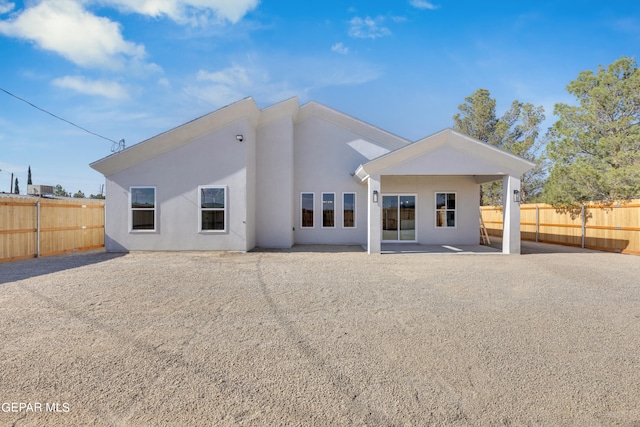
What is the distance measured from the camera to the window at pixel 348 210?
47.6ft

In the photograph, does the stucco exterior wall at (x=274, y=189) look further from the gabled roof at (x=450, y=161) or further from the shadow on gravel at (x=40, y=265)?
the shadow on gravel at (x=40, y=265)

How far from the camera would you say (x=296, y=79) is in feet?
56.1

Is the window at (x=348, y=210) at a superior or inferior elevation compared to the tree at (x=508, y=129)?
inferior

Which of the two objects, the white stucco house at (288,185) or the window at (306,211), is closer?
the white stucco house at (288,185)

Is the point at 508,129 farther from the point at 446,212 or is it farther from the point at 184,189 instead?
the point at 184,189

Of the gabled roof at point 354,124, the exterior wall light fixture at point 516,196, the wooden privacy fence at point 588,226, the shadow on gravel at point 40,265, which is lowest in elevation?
the shadow on gravel at point 40,265

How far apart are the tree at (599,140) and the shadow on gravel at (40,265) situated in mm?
19019

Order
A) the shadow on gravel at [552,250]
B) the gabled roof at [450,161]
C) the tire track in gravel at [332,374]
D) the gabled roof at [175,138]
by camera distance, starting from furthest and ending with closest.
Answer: the shadow on gravel at [552,250] → the gabled roof at [175,138] → the gabled roof at [450,161] → the tire track in gravel at [332,374]

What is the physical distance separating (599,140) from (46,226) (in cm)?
2289

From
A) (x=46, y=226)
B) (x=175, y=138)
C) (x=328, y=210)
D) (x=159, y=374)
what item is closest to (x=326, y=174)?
(x=328, y=210)

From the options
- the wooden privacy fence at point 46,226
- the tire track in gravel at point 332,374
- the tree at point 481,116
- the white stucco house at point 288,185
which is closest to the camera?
the tire track in gravel at point 332,374

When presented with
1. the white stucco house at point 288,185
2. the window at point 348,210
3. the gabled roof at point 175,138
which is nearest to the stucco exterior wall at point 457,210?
the white stucco house at point 288,185

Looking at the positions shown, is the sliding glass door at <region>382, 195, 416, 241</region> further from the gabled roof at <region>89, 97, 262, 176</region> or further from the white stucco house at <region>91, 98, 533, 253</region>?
the gabled roof at <region>89, 97, 262, 176</region>

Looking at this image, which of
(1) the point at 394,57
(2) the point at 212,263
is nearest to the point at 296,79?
(1) the point at 394,57
